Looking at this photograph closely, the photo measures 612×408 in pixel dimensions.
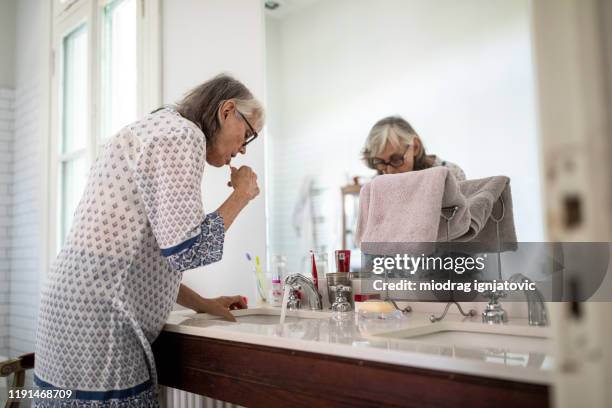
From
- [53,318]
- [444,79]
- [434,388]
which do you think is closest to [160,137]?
[53,318]

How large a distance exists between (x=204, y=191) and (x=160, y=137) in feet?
3.26

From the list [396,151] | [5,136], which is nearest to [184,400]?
[396,151]

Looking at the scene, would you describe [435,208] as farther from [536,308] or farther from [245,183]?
[245,183]

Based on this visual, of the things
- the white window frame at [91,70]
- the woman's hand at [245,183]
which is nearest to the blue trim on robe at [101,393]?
the woman's hand at [245,183]

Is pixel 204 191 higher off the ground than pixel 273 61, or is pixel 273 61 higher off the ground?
pixel 273 61

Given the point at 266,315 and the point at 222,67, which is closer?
the point at 266,315

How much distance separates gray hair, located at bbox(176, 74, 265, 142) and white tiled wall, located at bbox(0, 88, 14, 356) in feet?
9.08

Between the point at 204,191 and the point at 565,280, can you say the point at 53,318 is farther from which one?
the point at 565,280

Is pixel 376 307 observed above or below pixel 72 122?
below

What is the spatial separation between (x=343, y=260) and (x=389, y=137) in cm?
48

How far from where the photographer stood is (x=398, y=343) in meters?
1.08

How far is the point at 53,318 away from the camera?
1367mm

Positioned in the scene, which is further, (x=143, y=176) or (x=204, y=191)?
(x=204, y=191)

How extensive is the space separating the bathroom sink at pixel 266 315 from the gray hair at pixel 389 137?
59 cm
